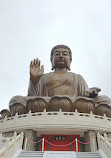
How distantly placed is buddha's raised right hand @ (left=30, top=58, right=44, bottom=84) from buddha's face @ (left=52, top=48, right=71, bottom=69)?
203cm

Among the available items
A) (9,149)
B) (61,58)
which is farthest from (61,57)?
(9,149)

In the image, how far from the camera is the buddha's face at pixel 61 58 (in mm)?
13508

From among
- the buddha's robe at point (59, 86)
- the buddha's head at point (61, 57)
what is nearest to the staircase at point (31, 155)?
the buddha's robe at point (59, 86)

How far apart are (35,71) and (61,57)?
104 inches

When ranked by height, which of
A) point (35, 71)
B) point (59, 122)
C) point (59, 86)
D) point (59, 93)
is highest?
point (35, 71)

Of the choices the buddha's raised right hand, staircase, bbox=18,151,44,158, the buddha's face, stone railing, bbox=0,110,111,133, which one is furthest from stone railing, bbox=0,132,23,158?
the buddha's face

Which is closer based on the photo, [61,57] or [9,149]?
[9,149]

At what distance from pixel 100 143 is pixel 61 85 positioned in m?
7.10

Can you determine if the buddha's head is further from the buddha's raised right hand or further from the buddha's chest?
the buddha's raised right hand

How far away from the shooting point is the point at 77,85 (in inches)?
490

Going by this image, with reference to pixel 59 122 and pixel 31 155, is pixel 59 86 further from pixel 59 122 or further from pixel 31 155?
pixel 31 155

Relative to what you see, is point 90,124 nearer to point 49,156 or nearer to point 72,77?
point 49,156

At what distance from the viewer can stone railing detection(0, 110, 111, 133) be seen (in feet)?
25.7

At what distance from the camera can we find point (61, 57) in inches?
532
